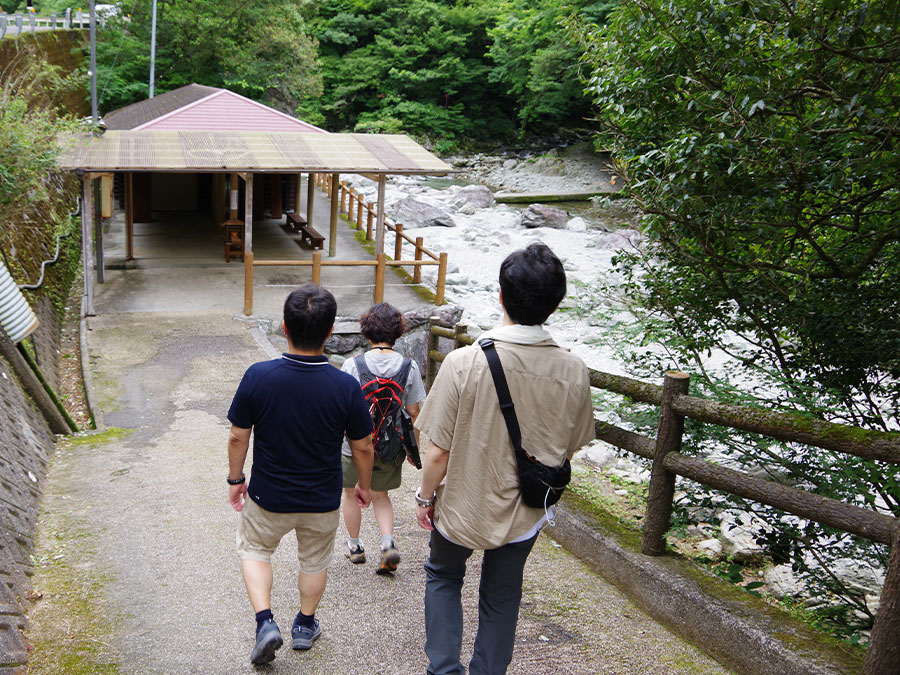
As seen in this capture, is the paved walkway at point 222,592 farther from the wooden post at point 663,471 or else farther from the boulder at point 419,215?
the boulder at point 419,215

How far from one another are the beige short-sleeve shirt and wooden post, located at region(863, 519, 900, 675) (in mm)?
1154

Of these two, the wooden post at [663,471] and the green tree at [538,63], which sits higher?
the green tree at [538,63]

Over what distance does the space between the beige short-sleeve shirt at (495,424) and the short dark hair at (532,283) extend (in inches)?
4.6

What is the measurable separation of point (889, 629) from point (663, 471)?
1313 millimetres

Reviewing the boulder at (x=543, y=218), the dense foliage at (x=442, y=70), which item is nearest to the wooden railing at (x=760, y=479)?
the boulder at (x=543, y=218)

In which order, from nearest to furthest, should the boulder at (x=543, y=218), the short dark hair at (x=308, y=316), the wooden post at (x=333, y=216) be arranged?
the short dark hair at (x=308, y=316) → the wooden post at (x=333, y=216) → the boulder at (x=543, y=218)

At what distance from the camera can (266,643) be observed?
2.97 metres

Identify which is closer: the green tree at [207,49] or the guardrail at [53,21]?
the green tree at [207,49]

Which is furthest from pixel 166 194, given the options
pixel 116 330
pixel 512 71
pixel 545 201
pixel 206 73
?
pixel 512 71

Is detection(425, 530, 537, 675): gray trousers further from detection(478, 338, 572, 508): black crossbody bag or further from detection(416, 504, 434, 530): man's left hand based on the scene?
detection(478, 338, 572, 508): black crossbody bag

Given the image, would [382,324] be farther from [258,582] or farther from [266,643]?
[266,643]

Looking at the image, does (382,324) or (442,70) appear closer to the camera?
(382,324)

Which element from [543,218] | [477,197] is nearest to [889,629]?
[543,218]

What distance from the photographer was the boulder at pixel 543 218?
2523 cm
